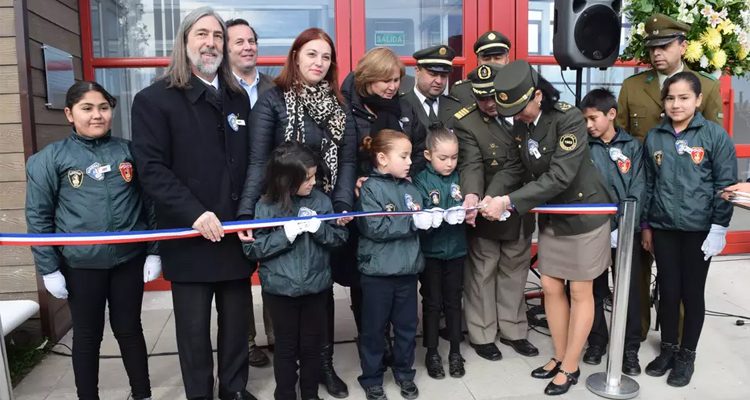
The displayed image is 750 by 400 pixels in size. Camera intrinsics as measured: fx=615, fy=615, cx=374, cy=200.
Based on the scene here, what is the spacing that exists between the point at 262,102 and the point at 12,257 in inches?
85.5

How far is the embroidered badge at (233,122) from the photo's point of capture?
9.34ft

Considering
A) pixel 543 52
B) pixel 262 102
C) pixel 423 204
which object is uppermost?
pixel 543 52

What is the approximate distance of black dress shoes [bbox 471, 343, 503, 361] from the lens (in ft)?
12.0

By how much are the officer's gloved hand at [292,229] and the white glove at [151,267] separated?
0.68 m

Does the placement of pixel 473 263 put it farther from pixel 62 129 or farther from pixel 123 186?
pixel 62 129

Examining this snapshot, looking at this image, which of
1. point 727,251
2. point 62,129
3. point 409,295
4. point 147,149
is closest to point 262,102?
point 147,149

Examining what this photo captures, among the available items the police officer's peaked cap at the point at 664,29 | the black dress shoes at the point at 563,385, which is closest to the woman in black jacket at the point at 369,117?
the black dress shoes at the point at 563,385

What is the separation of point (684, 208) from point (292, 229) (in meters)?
2.03

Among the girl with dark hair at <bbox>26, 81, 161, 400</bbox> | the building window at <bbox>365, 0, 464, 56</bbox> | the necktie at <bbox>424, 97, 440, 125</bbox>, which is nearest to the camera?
the girl with dark hair at <bbox>26, 81, 161, 400</bbox>

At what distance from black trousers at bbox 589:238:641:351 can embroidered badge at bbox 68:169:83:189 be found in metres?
2.80

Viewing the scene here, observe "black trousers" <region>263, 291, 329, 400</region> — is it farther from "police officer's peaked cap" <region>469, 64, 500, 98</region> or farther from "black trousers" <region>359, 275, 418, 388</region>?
"police officer's peaked cap" <region>469, 64, 500, 98</region>

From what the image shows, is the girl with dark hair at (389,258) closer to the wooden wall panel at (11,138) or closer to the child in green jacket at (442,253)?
the child in green jacket at (442,253)

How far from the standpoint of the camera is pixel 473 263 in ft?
12.3

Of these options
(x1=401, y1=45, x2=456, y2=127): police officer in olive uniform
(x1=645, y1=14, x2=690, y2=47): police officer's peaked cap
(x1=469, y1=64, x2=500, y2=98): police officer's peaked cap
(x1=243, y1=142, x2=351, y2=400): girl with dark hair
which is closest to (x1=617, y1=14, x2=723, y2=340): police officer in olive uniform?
(x1=645, y1=14, x2=690, y2=47): police officer's peaked cap
